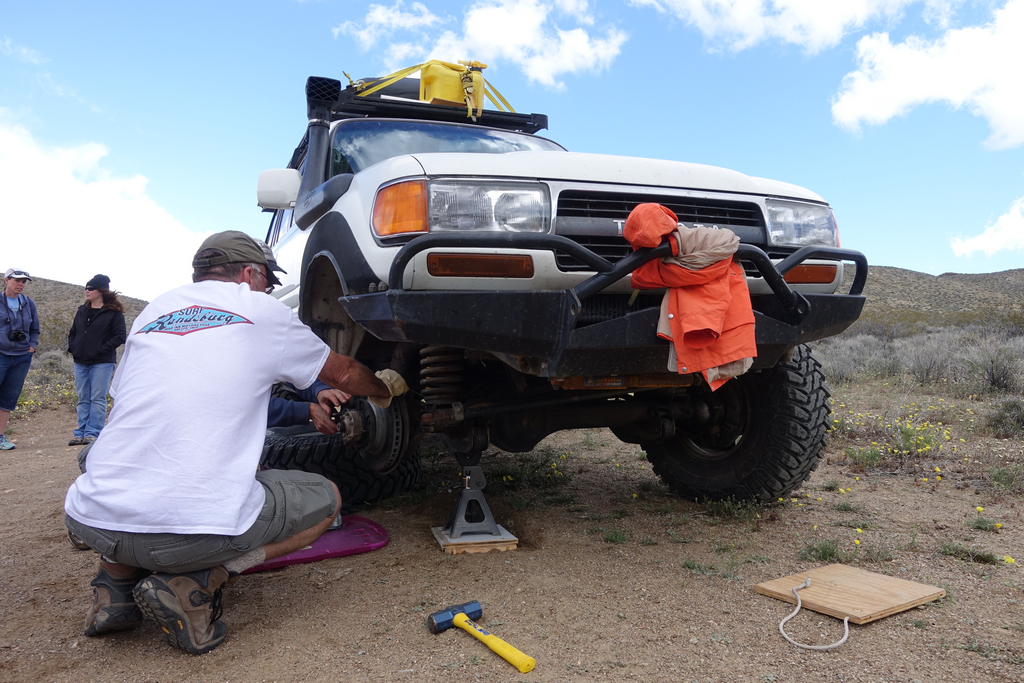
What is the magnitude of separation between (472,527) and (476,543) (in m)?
0.12

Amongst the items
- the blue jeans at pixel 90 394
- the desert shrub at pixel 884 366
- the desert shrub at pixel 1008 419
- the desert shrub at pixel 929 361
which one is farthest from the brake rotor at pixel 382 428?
the desert shrub at pixel 884 366

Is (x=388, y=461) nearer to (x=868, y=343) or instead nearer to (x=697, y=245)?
(x=697, y=245)

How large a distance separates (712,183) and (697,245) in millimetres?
519

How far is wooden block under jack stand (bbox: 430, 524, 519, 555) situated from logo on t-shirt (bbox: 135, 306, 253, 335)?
134 centimetres

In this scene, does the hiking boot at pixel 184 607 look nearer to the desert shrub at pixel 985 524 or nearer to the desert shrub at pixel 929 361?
the desert shrub at pixel 985 524

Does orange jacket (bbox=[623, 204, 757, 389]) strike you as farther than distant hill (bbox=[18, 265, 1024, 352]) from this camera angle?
No

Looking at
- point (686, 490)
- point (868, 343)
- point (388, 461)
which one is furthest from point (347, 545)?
point (868, 343)

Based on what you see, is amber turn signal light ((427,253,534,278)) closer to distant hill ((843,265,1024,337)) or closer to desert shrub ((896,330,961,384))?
desert shrub ((896,330,961,384))

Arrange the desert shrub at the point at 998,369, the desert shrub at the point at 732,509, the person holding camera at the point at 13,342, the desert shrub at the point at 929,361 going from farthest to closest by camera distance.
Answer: the desert shrub at the point at 929,361 < the desert shrub at the point at 998,369 < the person holding camera at the point at 13,342 < the desert shrub at the point at 732,509

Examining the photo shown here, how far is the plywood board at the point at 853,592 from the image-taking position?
7.19 ft

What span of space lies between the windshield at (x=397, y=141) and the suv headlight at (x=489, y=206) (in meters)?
1.36

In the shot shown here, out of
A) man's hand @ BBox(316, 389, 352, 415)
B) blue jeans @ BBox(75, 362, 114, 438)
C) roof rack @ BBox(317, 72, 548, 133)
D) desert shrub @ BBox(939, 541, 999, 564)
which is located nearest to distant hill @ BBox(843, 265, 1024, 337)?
roof rack @ BBox(317, 72, 548, 133)

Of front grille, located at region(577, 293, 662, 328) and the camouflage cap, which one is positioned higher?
the camouflage cap

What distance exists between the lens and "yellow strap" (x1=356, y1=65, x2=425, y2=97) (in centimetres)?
447
